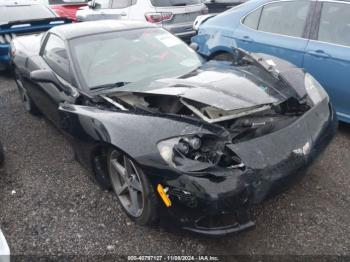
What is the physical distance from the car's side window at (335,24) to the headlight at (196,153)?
2295mm

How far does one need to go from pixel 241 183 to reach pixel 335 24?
8.48ft

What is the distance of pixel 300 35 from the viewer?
159 inches

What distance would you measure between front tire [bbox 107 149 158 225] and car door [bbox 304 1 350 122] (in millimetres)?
2401

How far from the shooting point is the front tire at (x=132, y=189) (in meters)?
2.36

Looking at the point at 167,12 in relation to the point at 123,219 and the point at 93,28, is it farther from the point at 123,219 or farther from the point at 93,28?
the point at 123,219

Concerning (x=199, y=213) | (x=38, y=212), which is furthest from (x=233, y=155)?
(x=38, y=212)

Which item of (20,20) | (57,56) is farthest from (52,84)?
(20,20)

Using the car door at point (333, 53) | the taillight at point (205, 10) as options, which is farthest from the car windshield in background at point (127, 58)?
the taillight at point (205, 10)

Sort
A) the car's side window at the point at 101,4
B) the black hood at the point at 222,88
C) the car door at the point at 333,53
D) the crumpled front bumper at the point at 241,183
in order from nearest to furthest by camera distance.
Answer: the crumpled front bumper at the point at 241,183, the black hood at the point at 222,88, the car door at the point at 333,53, the car's side window at the point at 101,4

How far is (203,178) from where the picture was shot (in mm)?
2107

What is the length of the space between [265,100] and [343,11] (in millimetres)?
1864

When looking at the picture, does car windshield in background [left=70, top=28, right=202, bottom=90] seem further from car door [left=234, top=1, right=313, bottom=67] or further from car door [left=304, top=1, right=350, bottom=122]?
car door [left=304, top=1, right=350, bottom=122]

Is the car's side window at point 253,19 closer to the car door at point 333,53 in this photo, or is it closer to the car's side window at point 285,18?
the car's side window at point 285,18

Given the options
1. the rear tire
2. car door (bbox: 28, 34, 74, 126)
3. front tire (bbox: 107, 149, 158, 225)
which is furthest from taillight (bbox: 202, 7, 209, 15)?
front tire (bbox: 107, 149, 158, 225)
